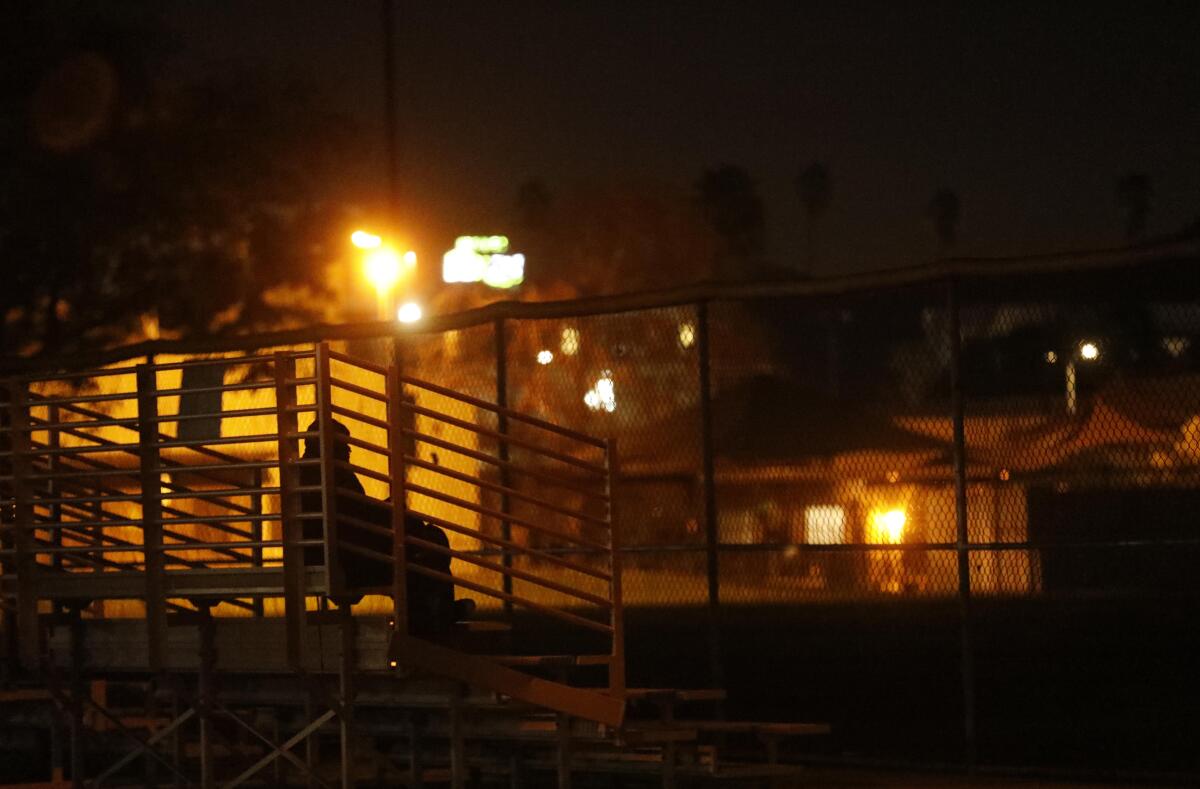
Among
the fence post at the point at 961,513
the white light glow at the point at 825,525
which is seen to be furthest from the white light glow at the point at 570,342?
the fence post at the point at 961,513

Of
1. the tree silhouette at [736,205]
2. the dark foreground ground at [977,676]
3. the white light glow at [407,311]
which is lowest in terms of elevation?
the dark foreground ground at [977,676]

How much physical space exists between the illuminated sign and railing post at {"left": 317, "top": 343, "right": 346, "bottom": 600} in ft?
119

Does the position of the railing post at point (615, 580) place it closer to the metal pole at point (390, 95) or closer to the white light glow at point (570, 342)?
the white light glow at point (570, 342)

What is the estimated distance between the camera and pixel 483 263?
4778cm

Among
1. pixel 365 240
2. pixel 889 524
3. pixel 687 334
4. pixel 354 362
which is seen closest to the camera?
pixel 354 362

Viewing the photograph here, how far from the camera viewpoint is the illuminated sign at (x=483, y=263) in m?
47.2

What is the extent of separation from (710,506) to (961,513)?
1.73 metres

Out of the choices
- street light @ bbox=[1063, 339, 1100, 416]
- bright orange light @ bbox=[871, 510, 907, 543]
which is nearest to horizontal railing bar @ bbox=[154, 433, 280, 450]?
bright orange light @ bbox=[871, 510, 907, 543]

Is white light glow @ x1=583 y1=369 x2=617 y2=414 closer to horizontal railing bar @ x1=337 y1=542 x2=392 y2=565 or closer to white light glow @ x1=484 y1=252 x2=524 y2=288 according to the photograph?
horizontal railing bar @ x1=337 y1=542 x2=392 y2=565

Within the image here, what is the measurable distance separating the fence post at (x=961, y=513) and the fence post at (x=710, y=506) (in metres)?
1.64

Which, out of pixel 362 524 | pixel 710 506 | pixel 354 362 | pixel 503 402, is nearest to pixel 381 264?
pixel 503 402

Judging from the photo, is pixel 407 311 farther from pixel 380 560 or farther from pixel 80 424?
pixel 380 560

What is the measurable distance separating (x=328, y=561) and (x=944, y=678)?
4.50m

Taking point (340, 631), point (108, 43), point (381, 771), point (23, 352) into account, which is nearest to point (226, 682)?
point (381, 771)
